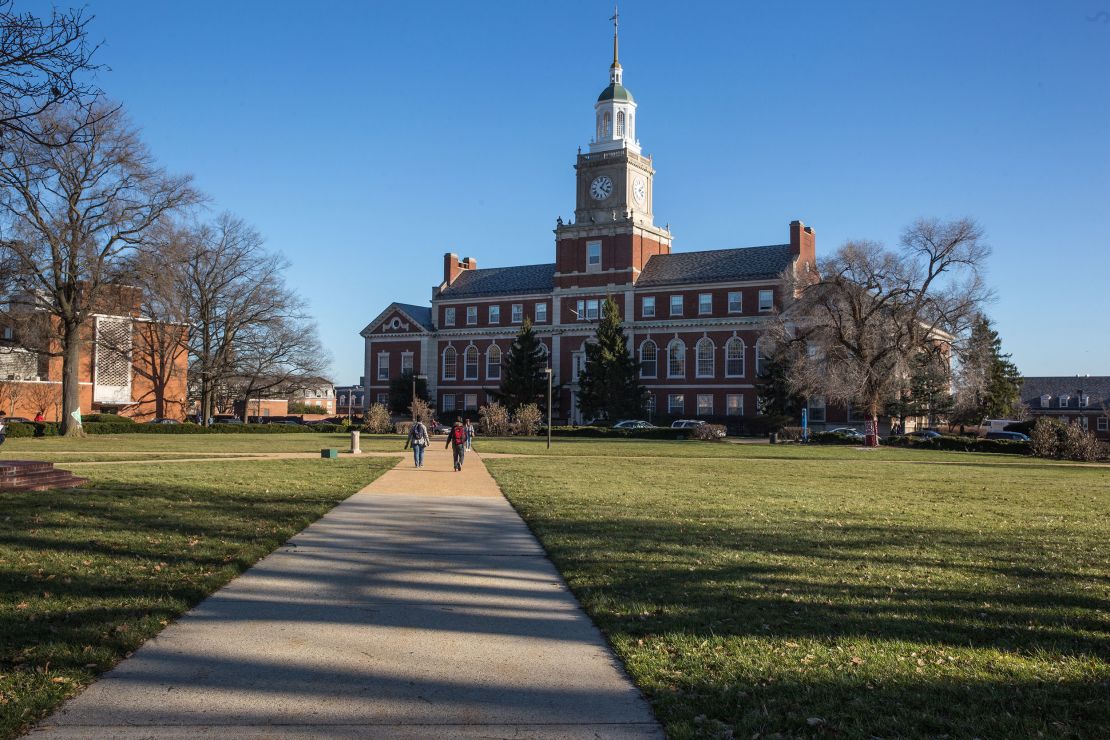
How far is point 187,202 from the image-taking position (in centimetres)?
4388

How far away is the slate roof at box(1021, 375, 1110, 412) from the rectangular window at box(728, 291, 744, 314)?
1670 inches

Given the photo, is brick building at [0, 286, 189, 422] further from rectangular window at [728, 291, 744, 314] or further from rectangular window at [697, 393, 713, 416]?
rectangular window at [728, 291, 744, 314]

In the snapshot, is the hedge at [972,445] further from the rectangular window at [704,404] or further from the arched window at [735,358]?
the rectangular window at [704,404]

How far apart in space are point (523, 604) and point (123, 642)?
3.40 m

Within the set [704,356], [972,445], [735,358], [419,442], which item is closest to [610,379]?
[704,356]

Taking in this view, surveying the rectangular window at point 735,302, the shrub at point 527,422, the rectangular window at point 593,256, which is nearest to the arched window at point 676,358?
the rectangular window at point 735,302

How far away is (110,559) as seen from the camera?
9719 mm

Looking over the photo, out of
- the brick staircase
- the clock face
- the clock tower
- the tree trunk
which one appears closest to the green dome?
the clock tower

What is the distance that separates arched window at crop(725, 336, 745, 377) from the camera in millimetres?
70750

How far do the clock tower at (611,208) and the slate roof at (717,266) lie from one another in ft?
5.12

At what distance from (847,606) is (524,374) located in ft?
208

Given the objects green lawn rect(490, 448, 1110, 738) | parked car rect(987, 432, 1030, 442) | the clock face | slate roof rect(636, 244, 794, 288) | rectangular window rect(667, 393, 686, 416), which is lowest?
green lawn rect(490, 448, 1110, 738)

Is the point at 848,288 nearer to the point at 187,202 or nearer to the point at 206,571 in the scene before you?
the point at 187,202

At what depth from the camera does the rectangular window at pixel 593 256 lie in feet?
250
